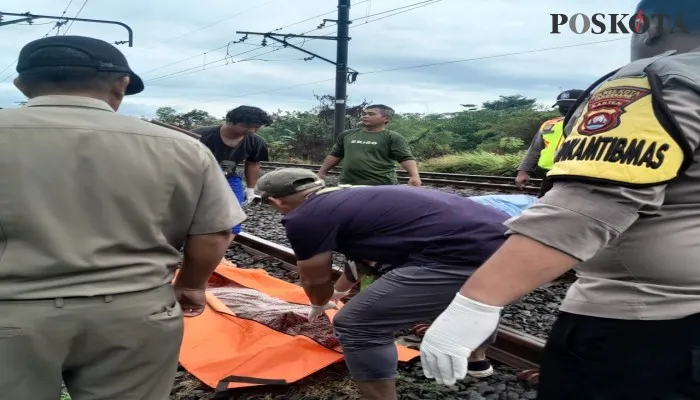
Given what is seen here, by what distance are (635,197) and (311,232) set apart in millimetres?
1708

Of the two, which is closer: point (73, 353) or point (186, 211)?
point (73, 353)

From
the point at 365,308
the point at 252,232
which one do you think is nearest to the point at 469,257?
the point at 365,308

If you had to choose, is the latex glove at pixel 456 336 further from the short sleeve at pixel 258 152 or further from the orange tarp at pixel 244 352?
the short sleeve at pixel 258 152

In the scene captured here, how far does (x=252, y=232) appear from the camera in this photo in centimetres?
849

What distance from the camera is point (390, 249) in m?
2.81

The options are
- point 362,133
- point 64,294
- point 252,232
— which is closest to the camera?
point 64,294

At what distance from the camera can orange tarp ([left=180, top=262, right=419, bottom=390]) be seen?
3.26m

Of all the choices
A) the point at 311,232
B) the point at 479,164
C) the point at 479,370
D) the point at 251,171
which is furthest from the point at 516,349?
the point at 479,164

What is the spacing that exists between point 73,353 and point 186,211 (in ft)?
1.77

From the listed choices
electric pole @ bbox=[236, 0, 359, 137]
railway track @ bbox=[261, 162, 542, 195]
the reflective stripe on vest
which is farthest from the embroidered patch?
electric pole @ bbox=[236, 0, 359, 137]

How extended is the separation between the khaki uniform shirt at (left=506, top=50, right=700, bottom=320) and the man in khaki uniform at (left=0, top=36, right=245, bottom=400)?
1120 mm

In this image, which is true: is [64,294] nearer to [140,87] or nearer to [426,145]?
[140,87]

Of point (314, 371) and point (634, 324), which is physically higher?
point (634, 324)

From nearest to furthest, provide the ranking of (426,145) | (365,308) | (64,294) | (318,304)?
1. (64,294)
2. (365,308)
3. (318,304)
4. (426,145)
